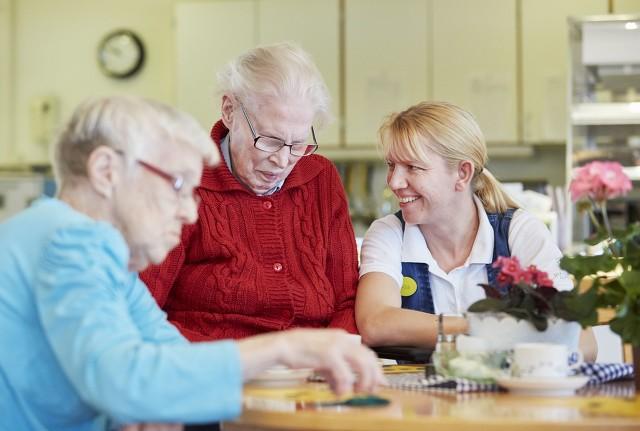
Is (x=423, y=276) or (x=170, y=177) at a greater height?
(x=170, y=177)

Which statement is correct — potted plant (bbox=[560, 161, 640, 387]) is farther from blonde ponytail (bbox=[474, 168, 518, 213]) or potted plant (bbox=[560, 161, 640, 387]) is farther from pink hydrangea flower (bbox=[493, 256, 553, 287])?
blonde ponytail (bbox=[474, 168, 518, 213])

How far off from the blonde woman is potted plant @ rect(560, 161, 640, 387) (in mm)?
616

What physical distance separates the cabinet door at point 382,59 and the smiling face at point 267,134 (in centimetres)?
424

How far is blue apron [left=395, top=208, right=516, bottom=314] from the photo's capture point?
2484 millimetres

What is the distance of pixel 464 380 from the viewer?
1.72 metres

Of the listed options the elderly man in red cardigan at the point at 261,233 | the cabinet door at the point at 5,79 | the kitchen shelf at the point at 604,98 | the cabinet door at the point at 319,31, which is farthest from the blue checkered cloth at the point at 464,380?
the cabinet door at the point at 5,79

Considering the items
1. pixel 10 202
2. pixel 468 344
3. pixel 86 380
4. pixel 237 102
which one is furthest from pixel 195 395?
pixel 10 202

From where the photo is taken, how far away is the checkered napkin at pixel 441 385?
1.70 meters

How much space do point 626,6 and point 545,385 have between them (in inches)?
202

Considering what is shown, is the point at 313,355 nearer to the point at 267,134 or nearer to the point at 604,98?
the point at 267,134

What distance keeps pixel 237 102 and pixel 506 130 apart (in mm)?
4230

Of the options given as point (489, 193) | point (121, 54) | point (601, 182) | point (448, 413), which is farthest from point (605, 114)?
point (448, 413)

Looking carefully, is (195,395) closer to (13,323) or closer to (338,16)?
(13,323)

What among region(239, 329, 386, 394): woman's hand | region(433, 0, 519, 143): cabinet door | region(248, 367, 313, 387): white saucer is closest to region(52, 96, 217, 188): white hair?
region(239, 329, 386, 394): woman's hand
